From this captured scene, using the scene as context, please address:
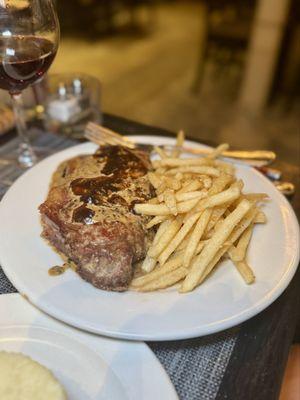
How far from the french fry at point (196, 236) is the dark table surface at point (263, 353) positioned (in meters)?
0.28

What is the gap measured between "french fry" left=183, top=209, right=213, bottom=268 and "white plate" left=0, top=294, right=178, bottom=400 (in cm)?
31

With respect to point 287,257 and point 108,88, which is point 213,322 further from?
point 108,88

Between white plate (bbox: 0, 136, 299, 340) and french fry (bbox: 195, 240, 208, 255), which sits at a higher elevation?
french fry (bbox: 195, 240, 208, 255)

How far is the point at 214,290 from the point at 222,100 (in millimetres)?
5098

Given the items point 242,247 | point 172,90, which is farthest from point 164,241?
point 172,90

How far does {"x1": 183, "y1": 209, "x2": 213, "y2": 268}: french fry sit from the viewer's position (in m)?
1.23

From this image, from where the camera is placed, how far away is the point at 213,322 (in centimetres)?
109

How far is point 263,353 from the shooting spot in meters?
1.16

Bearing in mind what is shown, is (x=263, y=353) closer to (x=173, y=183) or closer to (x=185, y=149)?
(x=173, y=183)

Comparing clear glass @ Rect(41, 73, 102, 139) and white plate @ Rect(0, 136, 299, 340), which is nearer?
white plate @ Rect(0, 136, 299, 340)

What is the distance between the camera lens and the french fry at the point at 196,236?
123cm

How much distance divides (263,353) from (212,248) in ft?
1.17

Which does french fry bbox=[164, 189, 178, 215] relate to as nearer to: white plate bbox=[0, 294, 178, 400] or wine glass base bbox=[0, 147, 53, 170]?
white plate bbox=[0, 294, 178, 400]

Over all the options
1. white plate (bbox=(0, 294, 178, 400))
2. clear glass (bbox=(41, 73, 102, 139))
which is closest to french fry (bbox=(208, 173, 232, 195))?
white plate (bbox=(0, 294, 178, 400))
